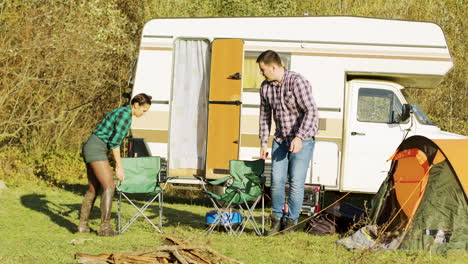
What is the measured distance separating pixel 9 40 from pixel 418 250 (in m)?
8.31

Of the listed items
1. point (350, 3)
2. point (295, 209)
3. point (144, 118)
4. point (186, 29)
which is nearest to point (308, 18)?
point (186, 29)

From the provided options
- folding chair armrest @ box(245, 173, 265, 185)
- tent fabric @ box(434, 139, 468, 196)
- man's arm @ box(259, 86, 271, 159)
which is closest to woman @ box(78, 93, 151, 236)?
man's arm @ box(259, 86, 271, 159)

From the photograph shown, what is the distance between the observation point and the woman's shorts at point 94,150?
7711mm

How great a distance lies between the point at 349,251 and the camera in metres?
6.94

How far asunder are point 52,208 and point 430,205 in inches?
199

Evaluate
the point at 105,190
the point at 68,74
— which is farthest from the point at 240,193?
the point at 68,74

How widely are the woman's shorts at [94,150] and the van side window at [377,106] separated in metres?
4.07

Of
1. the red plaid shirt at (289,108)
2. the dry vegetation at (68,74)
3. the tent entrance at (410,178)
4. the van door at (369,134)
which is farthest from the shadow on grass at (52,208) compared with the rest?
the van door at (369,134)

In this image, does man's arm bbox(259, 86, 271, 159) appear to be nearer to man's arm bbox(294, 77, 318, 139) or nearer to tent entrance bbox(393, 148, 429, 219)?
man's arm bbox(294, 77, 318, 139)

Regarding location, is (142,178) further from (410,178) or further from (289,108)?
(410,178)

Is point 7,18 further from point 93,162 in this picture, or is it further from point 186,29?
point 93,162

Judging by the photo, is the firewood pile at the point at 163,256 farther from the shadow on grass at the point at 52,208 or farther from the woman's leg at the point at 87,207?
the shadow on grass at the point at 52,208

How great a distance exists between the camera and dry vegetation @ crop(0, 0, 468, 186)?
1308 centimetres

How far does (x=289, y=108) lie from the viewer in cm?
767
